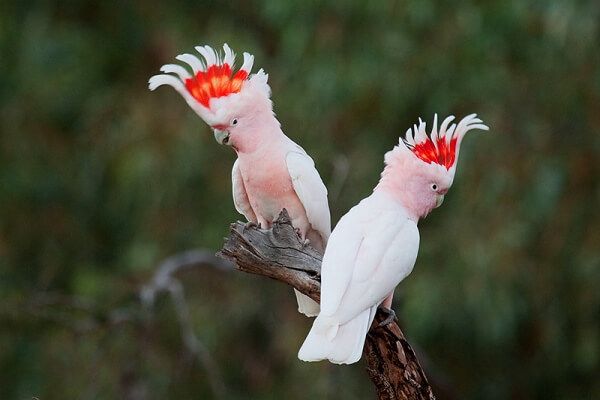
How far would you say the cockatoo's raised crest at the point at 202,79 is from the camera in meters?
2.57

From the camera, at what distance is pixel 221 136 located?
105 inches

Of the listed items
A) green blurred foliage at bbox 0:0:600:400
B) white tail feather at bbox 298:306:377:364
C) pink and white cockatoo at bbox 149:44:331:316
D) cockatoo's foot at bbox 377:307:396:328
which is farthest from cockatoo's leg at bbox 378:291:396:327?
green blurred foliage at bbox 0:0:600:400

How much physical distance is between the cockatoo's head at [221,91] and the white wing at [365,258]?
0.31 metres

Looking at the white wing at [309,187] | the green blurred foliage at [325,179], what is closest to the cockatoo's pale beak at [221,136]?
the white wing at [309,187]

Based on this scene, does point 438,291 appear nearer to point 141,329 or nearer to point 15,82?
point 141,329

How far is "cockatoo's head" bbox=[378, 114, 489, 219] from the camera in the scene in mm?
2650

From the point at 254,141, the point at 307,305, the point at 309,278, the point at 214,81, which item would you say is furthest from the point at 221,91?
the point at 307,305

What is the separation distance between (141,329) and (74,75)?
284 cm

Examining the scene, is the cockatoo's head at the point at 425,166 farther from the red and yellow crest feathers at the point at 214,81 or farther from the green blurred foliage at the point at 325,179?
the green blurred foliage at the point at 325,179

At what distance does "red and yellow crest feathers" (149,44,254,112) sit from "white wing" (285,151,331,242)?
9.3 inches

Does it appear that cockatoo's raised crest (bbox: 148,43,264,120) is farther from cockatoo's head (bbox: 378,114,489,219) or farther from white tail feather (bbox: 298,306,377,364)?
white tail feather (bbox: 298,306,377,364)

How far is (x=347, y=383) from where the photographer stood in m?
6.06

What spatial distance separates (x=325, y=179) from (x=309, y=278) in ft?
10.4

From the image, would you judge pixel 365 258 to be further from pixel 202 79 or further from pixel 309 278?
pixel 202 79
